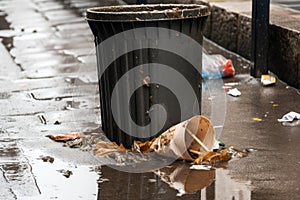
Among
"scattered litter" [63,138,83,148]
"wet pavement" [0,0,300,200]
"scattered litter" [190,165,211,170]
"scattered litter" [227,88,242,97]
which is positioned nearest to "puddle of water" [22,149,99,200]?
"wet pavement" [0,0,300,200]

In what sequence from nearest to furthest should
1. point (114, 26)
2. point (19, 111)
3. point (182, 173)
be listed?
point (182, 173) → point (114, 26) → point (19, 111)

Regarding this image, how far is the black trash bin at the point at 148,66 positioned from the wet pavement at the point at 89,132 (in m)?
0.40

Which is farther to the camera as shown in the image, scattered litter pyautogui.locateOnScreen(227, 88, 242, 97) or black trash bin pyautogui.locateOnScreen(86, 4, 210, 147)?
scattered litter pyautogui.locateOnScreen(227, 88, 242, 97)

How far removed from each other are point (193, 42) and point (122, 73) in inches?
21.1

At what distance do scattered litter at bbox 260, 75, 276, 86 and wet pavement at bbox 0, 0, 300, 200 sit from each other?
0.19 feet

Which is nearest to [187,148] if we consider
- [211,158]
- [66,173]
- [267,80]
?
[211,158]

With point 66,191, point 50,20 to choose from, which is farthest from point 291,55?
point 50,20

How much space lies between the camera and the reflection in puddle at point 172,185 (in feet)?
13.8

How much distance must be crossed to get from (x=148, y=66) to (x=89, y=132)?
897 mm

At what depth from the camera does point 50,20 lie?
41.4 feet

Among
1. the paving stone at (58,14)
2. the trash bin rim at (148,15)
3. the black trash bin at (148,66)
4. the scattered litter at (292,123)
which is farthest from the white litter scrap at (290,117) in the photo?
the paving stone at (58,14)

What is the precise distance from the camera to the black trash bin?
192 inches

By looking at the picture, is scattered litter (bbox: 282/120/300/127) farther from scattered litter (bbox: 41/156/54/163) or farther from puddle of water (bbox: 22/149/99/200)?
scattered litter (bbox: 41/156/54/163)

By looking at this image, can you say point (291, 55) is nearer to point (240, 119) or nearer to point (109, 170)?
point (240, 119)
